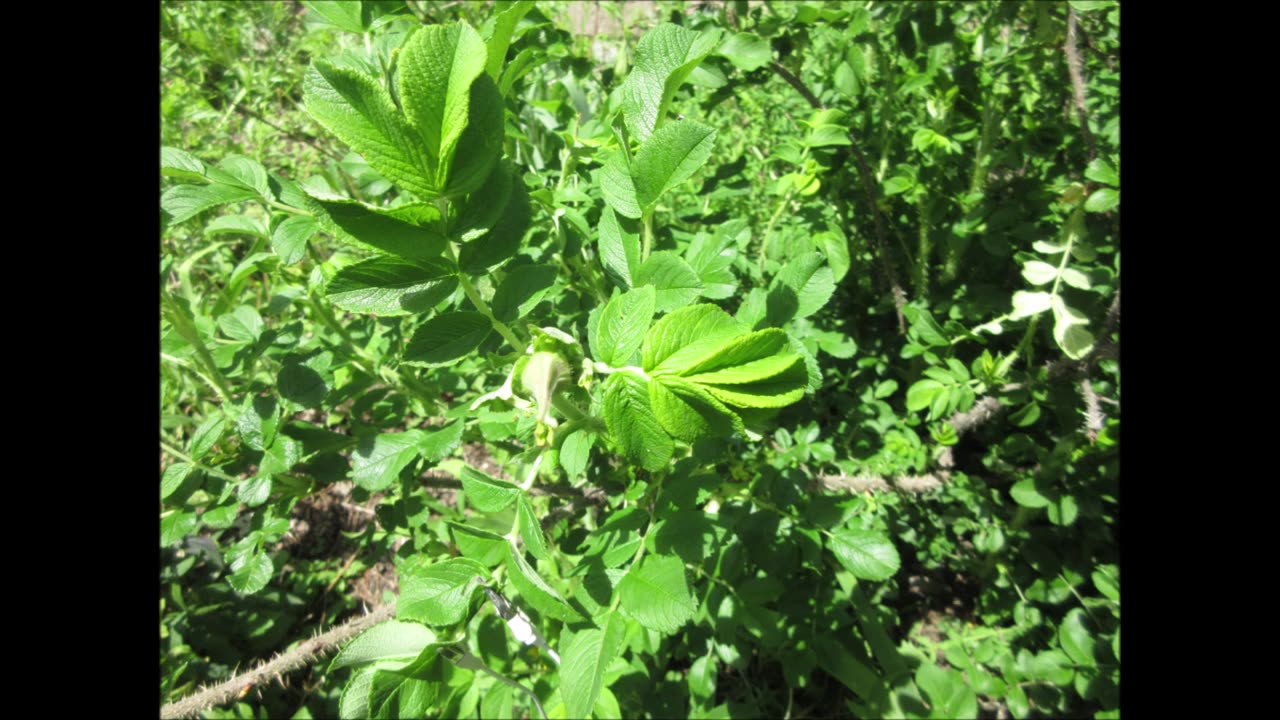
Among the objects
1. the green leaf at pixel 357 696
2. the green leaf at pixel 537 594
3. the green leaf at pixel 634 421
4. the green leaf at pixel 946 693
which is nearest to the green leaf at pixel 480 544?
the green leaf at pixel 537 594

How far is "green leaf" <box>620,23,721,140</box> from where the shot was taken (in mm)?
911

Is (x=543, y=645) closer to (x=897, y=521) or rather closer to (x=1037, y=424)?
(x=897, y=521)

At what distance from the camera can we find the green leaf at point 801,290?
106 cm

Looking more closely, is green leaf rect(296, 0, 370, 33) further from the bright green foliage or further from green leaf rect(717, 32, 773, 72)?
green leaf rect(717, 32, 773, 72)

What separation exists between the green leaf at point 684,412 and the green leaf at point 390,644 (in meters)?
0.54

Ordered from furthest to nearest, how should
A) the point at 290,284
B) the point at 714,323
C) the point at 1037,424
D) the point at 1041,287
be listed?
the point at 1037,424 < the point at 1041,287 < the point at 290,284 < the point at 714,323

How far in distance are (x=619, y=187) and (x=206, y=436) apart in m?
0.88

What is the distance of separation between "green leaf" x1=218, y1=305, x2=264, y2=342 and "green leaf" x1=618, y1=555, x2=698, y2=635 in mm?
903

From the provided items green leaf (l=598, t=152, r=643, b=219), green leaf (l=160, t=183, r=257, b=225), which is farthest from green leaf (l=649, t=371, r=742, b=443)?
green leaf (l=160, t=183, r=257, b=225)
